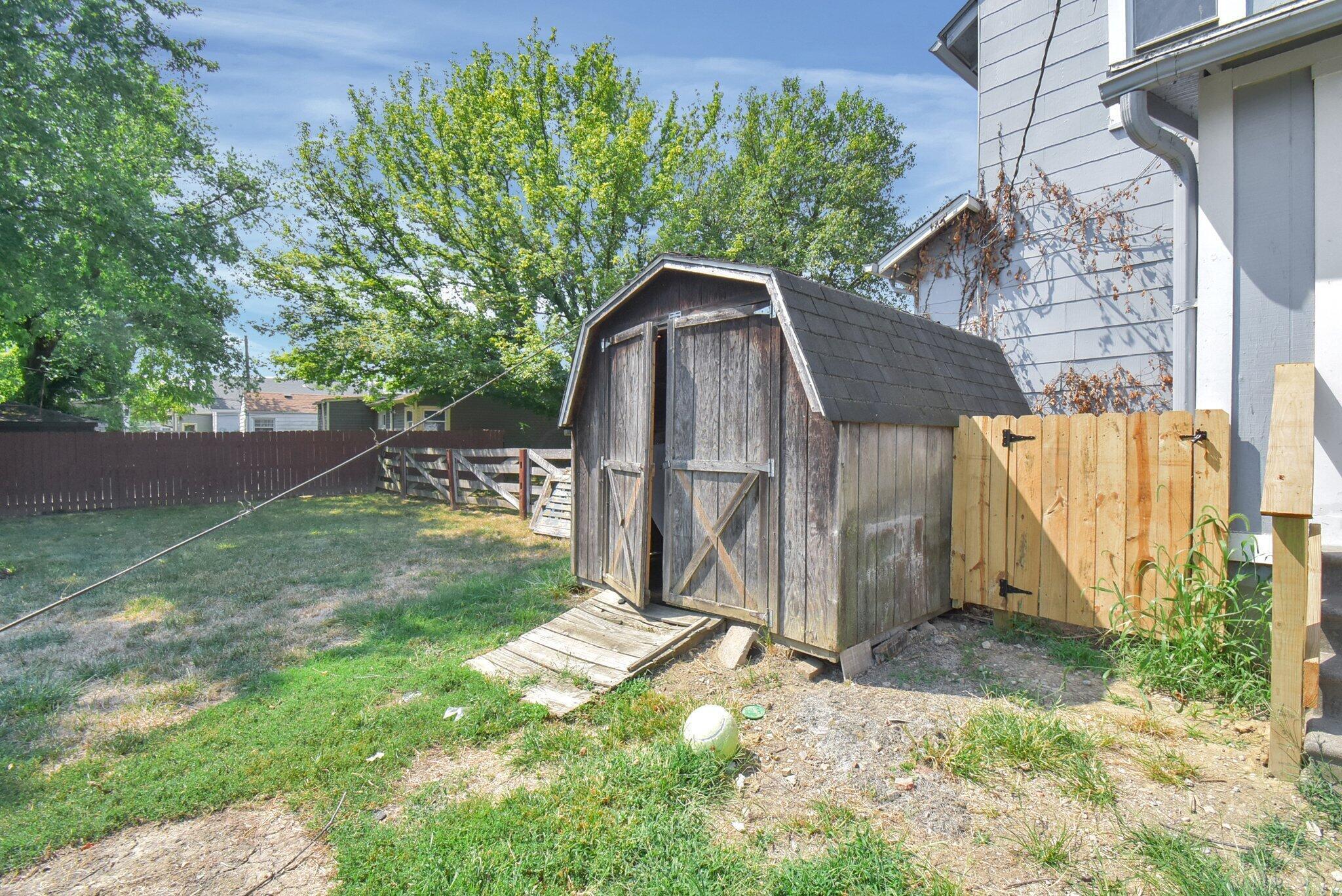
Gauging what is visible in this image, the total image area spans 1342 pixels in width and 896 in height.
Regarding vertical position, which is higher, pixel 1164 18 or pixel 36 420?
pixel 1164 18

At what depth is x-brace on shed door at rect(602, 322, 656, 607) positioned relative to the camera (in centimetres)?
516

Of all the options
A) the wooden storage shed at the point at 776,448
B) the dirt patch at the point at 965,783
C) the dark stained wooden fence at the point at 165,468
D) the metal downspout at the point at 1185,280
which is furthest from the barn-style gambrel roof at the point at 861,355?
the dark stained wooden fence at the point at 165,468

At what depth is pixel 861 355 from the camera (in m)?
4.45

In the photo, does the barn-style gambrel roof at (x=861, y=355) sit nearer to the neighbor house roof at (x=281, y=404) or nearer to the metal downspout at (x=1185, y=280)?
the metal downspout at (x=1185, y=280)

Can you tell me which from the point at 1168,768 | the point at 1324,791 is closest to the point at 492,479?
the point at 1168,768

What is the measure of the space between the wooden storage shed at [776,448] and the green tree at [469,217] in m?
9.31

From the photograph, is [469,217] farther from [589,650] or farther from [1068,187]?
[589,650]

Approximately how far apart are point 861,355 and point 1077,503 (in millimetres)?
1794

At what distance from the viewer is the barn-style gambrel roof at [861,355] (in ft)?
13.1

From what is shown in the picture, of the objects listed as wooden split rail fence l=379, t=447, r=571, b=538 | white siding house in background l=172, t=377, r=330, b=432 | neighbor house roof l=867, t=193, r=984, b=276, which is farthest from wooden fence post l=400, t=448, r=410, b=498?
white siding house in background l=172, t=377, r=330, b=432

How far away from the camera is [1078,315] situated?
6.70 m

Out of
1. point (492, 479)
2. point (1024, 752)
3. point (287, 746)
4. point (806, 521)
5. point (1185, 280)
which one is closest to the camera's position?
point (1024, 752)

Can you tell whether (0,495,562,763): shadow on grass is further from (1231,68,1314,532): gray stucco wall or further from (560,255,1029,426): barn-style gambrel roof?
(1231,68,1314,532): gray stucco wall

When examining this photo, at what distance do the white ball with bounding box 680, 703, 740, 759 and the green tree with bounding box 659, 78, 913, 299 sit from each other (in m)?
13.9
